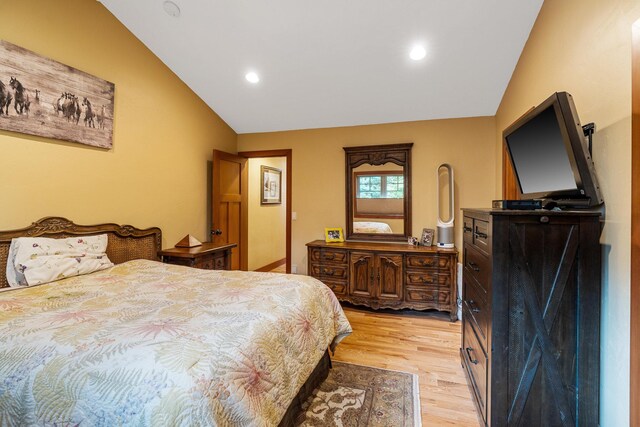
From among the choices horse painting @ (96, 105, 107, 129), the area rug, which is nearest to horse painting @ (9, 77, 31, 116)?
horse painting @ (96, 105, 107, 129)

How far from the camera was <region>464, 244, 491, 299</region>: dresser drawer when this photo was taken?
1.62 metres

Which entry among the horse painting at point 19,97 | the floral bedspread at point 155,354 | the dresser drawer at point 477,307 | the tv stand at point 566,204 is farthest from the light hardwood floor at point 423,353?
the horse painting at point 19,97

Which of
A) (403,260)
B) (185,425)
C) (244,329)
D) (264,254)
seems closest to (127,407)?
(185,425)

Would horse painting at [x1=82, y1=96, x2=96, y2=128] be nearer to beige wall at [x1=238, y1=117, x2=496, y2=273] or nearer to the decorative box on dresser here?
beige wall at [x1=238, y1=117, x2=496, y2=273]

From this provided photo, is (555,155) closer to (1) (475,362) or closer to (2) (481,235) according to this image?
(2) (481,235)

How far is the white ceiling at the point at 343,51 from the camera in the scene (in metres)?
2.46

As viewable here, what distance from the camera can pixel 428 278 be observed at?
3410 millimetres

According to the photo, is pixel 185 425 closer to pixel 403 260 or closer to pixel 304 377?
pixel 304 377

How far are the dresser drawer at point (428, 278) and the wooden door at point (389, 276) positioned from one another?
12 cm

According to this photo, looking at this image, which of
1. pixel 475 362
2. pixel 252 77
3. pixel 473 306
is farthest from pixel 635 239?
pixel 252 77

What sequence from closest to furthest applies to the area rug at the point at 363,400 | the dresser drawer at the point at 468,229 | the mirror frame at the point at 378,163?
the area rug at the point at 363,400
the dresser drawer at the point at 468,229
the mirror frame at the point at 378,163

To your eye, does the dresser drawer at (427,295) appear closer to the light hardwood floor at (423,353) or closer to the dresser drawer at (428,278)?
the dresser drawer at (428,278)

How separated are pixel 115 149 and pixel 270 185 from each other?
324 centimetres

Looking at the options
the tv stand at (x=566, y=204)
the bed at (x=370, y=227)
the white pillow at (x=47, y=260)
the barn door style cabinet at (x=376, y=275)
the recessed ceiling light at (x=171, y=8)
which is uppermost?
the recessed ceiling light at (x=171, y=8)
